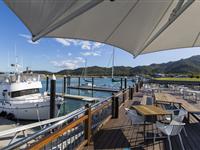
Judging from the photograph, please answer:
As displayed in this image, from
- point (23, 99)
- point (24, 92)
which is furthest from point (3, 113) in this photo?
point (24, 92)

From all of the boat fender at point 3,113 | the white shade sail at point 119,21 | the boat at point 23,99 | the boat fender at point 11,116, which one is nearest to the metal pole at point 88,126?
the white shade sail at point 119,21

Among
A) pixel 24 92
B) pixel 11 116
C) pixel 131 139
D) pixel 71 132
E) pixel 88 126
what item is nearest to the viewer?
pixel 71 132

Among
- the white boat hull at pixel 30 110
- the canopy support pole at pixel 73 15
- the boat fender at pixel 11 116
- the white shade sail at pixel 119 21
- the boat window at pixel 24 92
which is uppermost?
the white shade sail at pixel 119 21

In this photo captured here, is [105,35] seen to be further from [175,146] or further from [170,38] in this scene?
[175,146]

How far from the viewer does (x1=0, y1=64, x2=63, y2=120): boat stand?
17.3 m

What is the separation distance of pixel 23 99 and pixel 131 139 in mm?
15467

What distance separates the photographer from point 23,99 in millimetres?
18531

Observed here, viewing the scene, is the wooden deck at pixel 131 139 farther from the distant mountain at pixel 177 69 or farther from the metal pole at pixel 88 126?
the distant mountain at pixel 177 69

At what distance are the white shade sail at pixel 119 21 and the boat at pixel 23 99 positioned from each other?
14.4 m

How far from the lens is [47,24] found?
231 centimetres

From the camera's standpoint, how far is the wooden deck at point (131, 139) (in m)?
4.60

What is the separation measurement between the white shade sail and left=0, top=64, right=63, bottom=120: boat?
47.2ft

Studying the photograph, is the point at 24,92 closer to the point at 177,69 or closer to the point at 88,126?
the point at 88,126

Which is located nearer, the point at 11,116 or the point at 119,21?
the point at 119,21
